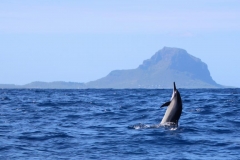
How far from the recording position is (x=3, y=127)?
2038 centimetres

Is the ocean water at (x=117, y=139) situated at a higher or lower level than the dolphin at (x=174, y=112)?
lower

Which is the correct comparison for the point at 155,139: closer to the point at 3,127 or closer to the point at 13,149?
the point at 13,149

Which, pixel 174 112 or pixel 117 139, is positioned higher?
pixel 174 112

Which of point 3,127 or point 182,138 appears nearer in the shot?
point 182,138

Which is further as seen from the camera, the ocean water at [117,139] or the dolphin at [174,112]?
the dolphin at [174,112]

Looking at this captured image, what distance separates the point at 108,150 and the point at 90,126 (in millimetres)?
6233

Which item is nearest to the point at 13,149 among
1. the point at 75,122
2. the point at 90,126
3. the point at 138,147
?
the point at 138,147

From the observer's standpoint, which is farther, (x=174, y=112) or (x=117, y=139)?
(x=174, y=112)

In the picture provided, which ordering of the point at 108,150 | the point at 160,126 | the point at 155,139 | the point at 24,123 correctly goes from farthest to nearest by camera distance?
1. the point at 24,123
2. the point at 160,126
3. the point at 155,139
4. the point at 108,150

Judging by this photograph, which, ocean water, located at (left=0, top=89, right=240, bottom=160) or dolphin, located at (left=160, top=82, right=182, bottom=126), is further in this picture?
dolphin, located at (left=160, top=82, right=182, bottom=126)

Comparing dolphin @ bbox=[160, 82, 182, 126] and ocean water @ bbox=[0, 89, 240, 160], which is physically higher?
dolphin @ bbox=[160, 82, 182, 126]

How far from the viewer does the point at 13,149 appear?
1496cm

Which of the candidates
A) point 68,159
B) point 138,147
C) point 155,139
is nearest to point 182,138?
point 155,139

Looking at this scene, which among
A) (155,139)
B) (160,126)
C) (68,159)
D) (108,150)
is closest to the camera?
(68,159)
